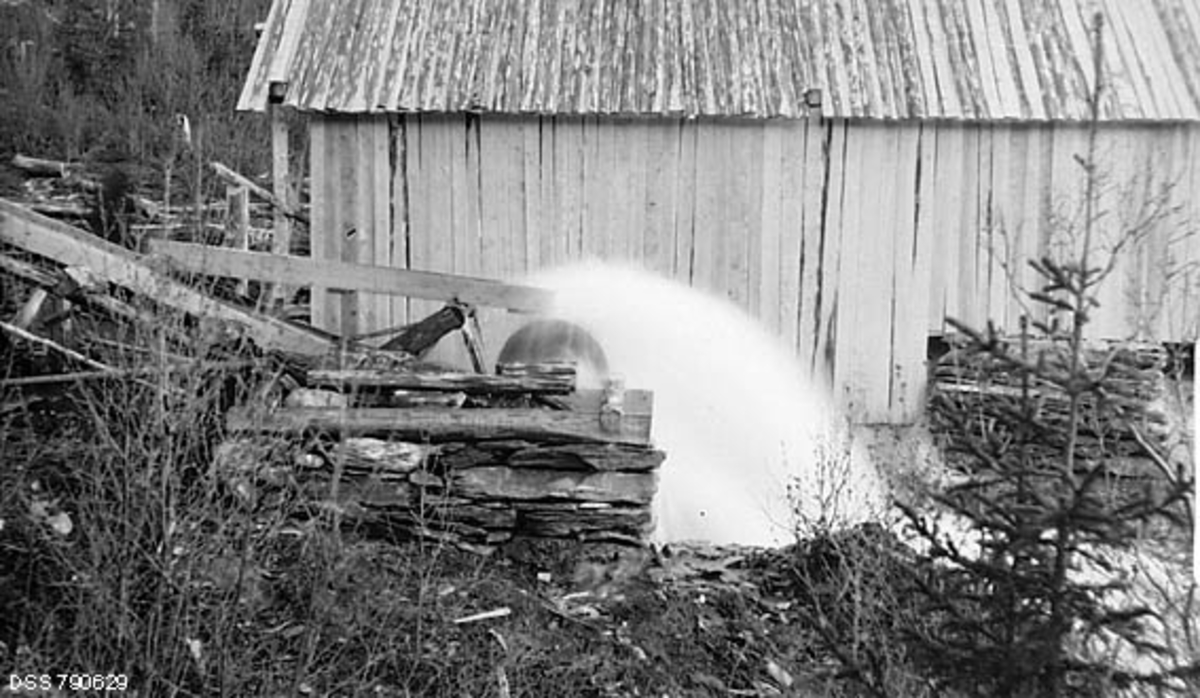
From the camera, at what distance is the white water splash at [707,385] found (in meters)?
10.1

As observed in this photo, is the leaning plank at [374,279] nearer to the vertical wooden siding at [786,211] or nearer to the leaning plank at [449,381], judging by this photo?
the leaning plank at [449,381]

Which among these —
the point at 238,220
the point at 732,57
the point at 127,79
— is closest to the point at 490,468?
the point at 732,57

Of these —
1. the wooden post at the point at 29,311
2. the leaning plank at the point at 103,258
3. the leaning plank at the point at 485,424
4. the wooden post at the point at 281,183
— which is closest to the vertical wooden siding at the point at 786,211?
the wooden post at the point at 281,183

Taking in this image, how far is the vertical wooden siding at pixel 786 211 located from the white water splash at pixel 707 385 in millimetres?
195

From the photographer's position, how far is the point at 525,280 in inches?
441

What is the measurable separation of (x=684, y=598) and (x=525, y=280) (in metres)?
4.43

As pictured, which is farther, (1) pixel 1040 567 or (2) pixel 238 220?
(2) pixel 238 220

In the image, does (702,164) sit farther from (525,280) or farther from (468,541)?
(468,541)

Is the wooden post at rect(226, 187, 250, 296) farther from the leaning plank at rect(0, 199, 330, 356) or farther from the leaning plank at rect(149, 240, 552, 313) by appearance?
the leaning plank at rect(0, 199, 330, 356)

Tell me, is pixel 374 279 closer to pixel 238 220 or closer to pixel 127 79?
pixel 238 220

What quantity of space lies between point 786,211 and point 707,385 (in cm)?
148

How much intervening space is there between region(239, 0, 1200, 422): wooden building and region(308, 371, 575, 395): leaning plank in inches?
129

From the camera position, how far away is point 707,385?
35.5 feet

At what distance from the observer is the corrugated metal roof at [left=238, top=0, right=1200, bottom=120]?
1093cm
